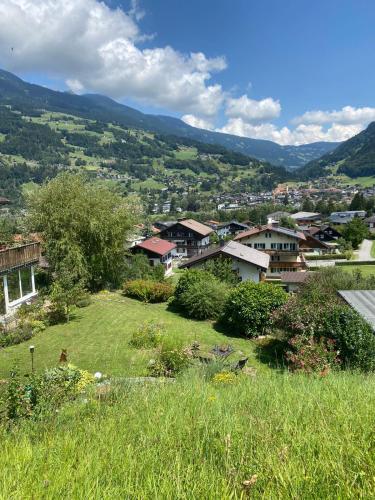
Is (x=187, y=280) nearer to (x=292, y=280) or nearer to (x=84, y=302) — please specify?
(x=84, y=302)

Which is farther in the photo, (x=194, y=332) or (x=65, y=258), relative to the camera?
(x=65, y=258)

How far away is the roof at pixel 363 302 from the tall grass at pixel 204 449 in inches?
534

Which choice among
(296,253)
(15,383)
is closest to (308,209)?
(296,253)

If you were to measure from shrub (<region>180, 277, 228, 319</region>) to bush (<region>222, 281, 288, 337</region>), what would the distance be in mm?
2025

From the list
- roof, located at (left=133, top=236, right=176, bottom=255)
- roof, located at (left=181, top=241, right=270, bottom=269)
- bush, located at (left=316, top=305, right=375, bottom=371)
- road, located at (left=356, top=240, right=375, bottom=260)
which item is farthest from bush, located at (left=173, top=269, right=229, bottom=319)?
road, located at (left=356, top=240, right=375, bottom=260)

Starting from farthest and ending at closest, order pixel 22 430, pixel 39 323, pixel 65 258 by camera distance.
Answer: pixel 65 258, pixel 39 323, pixel 22 430

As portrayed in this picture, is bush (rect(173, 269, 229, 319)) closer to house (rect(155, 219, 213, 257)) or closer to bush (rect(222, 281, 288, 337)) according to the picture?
bush (rect(222, 281, 288, 337))

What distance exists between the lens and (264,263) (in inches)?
1736

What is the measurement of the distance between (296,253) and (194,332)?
43.2m

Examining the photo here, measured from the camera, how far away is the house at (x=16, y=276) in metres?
19.5

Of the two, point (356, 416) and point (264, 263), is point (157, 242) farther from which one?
point (356, 416)

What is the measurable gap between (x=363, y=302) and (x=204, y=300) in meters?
10.4

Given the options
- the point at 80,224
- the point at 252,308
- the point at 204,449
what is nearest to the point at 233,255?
the point at 252,308

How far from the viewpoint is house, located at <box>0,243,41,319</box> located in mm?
19531
